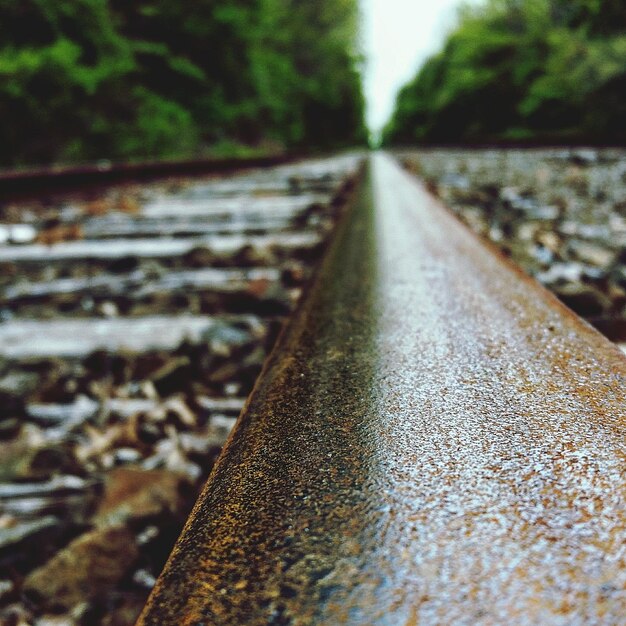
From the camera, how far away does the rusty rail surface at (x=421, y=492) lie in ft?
0.85

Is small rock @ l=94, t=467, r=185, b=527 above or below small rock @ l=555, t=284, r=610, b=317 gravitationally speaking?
below

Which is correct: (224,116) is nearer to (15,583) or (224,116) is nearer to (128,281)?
(128,281)

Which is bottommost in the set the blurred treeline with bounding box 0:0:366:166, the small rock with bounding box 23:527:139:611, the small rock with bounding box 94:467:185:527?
the small rock with bounding box 23:527:139:611

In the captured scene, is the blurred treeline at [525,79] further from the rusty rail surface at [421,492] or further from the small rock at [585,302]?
the rusty rail surface at [421,492]

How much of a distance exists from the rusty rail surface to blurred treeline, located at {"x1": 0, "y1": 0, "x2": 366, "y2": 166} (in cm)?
752

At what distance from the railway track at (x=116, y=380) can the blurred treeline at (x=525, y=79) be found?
642 cm

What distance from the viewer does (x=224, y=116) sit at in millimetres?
13102

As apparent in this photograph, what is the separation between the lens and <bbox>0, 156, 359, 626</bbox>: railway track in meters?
0.72

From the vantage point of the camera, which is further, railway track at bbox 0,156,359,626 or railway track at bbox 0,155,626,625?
railway track at bbox 0,156,359,626

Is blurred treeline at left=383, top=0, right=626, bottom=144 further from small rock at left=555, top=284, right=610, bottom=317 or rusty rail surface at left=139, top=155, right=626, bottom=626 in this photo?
rusty rail surface at left=139, top=155, right=626, bottom=626

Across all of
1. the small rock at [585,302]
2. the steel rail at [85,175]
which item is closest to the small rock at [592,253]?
the small rock at [585,302]

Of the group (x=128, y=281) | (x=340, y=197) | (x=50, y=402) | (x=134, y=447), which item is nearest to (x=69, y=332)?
(x=50, y=402)

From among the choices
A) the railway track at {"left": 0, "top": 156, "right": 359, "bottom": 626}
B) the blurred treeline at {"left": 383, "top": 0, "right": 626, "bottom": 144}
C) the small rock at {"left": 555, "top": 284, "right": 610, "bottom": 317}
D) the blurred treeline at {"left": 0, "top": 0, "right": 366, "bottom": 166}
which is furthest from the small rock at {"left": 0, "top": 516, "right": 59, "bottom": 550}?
the blurred treeline at {"left": 383, "top": 0, "right": 626, "bottom": 144}

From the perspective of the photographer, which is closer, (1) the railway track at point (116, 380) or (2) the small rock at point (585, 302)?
(1) the railway track at point (116, 380)
